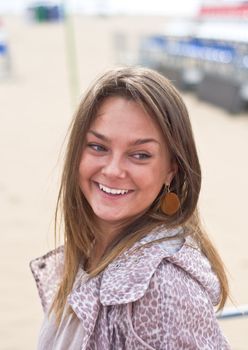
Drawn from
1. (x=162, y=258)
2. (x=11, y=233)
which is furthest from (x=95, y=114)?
(x=11, y=233)

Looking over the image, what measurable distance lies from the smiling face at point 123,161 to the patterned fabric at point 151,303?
123 mm

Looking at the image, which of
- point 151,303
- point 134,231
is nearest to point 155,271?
point 151,303

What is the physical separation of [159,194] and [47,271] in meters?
0.48

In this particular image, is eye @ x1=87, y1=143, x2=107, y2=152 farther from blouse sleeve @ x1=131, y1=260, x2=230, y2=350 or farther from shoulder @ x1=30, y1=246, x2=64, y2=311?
shoulder @ x1=30, y1=246, x2=64, y2=311

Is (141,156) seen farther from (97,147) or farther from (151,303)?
(151,303)

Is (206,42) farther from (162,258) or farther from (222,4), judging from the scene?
(162,258)

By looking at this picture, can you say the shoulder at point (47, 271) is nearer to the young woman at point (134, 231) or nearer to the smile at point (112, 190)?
the young woman at point (134, 231)

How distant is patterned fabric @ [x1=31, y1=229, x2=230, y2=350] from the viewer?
105 cm

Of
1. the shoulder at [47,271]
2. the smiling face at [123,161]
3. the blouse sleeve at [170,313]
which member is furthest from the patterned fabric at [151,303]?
the shoulder at [47,271]

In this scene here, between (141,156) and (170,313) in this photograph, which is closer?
(170,313)

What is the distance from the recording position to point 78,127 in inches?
49.9

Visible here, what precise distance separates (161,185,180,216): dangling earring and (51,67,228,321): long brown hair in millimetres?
12

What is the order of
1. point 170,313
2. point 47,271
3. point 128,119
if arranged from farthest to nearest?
point 47,271 < point 128,119 < point 170,313

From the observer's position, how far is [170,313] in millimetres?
1041
